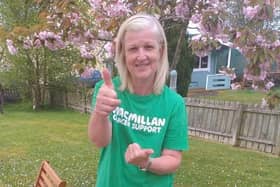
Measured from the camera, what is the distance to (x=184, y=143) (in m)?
1.84

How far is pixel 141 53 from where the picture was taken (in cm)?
170

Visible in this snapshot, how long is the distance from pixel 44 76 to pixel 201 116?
8.71 meters

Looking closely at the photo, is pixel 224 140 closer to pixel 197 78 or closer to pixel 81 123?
pixel 81 123

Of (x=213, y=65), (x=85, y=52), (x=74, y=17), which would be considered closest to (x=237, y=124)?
(x=85, y=52)

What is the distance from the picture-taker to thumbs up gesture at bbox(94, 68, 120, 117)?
1.54 m

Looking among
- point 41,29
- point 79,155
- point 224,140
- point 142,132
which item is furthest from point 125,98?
point 224,140

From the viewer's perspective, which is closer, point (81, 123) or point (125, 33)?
point (125, 33)

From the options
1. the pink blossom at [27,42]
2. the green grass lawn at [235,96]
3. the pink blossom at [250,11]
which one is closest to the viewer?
the pink blossom at [250,11]

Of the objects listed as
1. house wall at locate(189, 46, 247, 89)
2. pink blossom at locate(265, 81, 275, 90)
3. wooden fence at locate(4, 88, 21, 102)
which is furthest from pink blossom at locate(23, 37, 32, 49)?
house wall at locate(189, 46, 247, 89)

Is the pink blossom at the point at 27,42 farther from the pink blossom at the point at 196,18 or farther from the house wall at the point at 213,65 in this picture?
the house wall at the point at 213,65

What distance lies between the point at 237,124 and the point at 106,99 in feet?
29.7

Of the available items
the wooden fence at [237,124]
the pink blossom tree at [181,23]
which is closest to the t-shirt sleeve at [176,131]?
the pink blossom tree at [181,23]

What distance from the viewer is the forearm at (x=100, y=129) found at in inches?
64.7

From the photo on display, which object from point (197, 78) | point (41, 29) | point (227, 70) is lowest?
point (197, 78)
